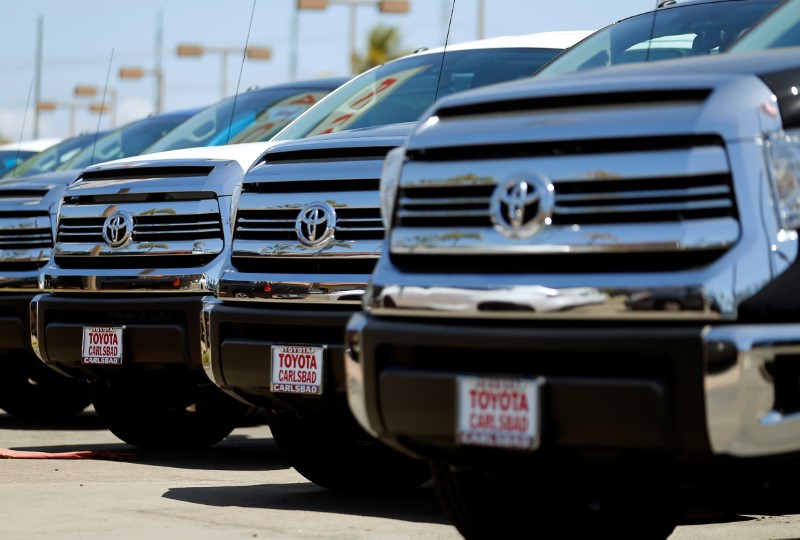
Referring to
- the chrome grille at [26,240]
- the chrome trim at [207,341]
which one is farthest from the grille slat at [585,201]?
the chrome grille at [26,240]

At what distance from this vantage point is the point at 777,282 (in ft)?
13.1

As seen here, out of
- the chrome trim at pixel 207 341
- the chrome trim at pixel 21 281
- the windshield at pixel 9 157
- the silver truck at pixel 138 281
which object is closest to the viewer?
the chrome trim at pixel 207 341

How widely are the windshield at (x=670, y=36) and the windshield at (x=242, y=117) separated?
11.2 ft

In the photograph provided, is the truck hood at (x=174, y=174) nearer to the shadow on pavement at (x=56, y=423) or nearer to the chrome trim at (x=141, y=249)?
the chrome trim at (x=141, y=249)

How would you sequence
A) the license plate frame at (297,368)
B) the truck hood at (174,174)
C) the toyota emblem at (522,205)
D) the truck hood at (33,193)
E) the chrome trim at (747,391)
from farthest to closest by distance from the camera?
1. the truck hood at (33,193)
2. the truck hood at (174,174)
3. the license plate frame at (297,368)
4. the toyota emblem at (522,205)
5. the chrome trim at (747,391)

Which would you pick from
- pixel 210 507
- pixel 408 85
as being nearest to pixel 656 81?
pixel 210 507

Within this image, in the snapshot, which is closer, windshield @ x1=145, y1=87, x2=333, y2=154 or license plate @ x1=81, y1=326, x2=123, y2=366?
license plate @ x1=81, y1=326, x2=123, y2=366

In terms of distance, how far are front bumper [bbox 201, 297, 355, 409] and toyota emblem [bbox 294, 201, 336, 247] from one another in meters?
0.29

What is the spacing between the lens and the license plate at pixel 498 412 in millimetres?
4145

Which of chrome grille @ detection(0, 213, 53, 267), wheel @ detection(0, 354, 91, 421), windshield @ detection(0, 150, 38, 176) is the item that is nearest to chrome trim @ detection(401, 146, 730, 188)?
chrome grille @ detection(0, 213, 53, 267)

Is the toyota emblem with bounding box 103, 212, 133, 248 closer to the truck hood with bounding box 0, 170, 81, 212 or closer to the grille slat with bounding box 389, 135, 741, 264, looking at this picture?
the truck hood with bounding box 0, 170, 81, 212

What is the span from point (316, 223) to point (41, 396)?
5063mm

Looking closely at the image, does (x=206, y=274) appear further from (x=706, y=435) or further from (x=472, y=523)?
(x=706, y=435)

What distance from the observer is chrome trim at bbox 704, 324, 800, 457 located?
3887 millimetres
